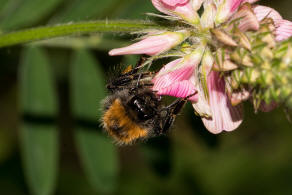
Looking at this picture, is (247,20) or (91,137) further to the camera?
(91,137)

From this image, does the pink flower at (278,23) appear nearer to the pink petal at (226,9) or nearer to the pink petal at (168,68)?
the pink petal at (226,9)

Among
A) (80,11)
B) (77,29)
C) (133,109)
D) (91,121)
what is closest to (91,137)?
(91,121)

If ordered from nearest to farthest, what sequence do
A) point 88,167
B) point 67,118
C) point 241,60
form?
point 241,60, point 88,167, point 67,118

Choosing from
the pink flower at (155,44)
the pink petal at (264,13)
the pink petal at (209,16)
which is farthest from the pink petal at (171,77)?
the pink petal at (264,13)

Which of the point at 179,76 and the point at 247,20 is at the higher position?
the point at 247,20

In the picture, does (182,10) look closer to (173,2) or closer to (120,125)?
(173,2)

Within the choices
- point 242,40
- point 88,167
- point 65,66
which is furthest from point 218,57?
point 65,66

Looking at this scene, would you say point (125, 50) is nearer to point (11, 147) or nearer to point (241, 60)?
point (241, 60)

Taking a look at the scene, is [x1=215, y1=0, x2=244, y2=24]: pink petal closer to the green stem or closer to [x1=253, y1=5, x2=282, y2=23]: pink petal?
[x1=253, y1=5, x2=282, y2=23]: pink petal
